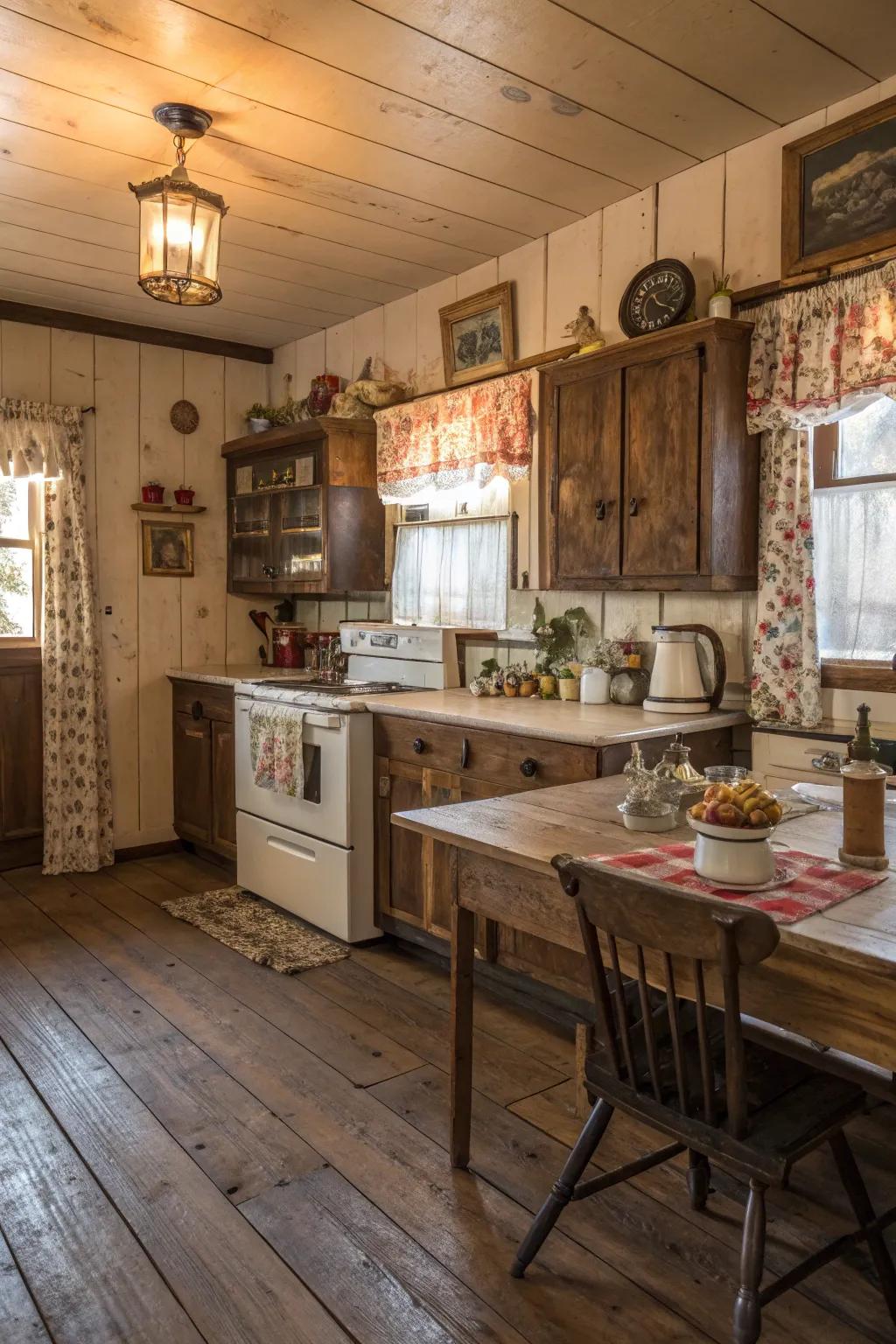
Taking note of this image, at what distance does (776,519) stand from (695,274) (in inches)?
34.9

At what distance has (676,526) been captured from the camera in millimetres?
2912

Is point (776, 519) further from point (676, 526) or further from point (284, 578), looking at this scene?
point (284, 578)

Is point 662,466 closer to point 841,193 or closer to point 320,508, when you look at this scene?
point 841,193

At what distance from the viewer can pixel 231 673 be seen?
466 cm

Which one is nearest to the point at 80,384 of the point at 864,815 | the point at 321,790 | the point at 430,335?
the point at 430,335

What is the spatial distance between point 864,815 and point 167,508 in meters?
4.07

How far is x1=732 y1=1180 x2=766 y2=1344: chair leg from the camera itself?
54.3 inches

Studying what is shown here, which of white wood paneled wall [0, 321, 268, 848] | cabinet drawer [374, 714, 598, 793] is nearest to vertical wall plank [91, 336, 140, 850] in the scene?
white wood paneled wall [0, 321, 268, 848]

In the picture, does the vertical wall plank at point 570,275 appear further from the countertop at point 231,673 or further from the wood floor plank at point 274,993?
the wood floor plank at point 274,993

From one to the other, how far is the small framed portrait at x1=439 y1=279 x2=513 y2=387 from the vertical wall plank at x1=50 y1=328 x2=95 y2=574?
1.84m

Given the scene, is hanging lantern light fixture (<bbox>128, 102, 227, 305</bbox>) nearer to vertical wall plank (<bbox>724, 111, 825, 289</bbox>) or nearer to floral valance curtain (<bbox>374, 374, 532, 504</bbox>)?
floral valance curtain (<bbox>374, 374, 532, 504</bbox>)

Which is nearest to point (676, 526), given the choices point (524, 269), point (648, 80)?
point (648, 80)

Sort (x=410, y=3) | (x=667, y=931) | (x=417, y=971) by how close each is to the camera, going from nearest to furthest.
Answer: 1. (x=667, y=931)
2. (x=410, y=3)
3. (x=417, y=971)

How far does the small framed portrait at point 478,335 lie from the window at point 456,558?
459 millimetres
